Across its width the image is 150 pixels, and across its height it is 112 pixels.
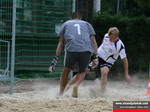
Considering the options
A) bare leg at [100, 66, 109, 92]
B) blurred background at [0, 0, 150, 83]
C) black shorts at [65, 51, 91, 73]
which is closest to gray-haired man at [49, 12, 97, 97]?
black shorts at [65, 51, 91, 73]

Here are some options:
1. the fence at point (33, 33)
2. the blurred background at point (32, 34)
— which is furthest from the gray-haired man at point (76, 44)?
the fence at point (33, 33)

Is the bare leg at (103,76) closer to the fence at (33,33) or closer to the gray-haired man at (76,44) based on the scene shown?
the gray-haired man at (76,44)

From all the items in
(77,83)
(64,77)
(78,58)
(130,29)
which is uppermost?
(130,29)

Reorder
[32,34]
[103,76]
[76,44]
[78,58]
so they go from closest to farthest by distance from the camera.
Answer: [76,44]
[78,58]
[103,76]
[32,34]

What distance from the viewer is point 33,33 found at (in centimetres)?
1214

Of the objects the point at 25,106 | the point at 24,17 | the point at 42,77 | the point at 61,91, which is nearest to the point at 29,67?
the point at 42,77

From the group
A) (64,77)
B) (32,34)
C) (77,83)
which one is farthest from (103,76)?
(32,34)

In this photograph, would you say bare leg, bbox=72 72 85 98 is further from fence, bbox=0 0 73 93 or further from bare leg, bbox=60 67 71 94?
fence, bbox=0 0 73 93

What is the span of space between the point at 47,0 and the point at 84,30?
11.9ft

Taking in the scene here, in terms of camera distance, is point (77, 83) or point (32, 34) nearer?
point (77, 83)

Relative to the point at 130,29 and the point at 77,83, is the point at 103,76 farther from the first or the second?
the point at 130,29

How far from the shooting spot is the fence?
12.0 m

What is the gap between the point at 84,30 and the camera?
905cm

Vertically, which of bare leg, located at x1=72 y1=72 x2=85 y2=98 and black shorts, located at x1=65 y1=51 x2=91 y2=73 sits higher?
black shorts, located at x1=65 y1=51 x2=91 y2=73
